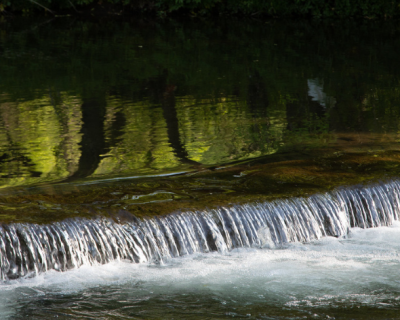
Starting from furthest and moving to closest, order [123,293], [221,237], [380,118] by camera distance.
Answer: [380,118], [221,237], [123,293]

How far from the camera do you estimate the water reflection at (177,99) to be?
7988 mm

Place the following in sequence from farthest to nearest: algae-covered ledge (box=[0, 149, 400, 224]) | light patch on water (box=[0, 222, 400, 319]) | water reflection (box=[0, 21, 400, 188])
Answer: water reflection (box=[0, 21, 400, 188]) < algae-covered ledge (box=[0, 149, 400, 224]) < light patch on water (box=[0, 222, 400, 319])

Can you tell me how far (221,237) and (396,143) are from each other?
151 inches

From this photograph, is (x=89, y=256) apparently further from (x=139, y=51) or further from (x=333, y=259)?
(x=139, y=51)

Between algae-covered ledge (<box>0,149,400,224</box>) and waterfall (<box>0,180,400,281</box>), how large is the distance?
107 millimetres

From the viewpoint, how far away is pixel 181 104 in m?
11.1

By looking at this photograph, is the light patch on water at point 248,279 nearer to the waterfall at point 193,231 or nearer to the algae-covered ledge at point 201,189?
the waterfall at point 193,231

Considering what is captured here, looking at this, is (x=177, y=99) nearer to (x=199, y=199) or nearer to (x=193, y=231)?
(x=199, y=199)

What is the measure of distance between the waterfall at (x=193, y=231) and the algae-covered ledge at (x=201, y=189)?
11cm

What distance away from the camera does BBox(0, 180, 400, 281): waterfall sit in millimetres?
5168

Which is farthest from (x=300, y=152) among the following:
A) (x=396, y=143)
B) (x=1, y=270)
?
(x=1, y=270)

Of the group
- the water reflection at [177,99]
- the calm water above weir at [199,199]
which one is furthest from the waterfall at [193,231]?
the water reflection at [177,99]

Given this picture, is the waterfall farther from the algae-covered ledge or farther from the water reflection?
the water reflection

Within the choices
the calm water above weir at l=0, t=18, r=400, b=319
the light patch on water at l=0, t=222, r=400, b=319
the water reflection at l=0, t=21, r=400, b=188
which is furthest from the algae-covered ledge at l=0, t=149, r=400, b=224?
the water reflection at l=0, t=21, r=400, b=188
